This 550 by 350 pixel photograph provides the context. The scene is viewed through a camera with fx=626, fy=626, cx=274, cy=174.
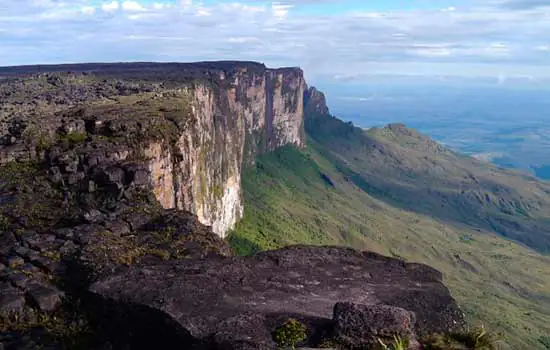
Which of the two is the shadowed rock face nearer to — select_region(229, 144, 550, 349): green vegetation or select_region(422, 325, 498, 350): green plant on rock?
select_region(422, 325, 498, 350): green plant on rock

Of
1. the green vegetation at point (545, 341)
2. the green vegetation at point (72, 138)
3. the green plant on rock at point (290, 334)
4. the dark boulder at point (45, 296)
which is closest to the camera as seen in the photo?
the green plant on rock at point (290, 334)

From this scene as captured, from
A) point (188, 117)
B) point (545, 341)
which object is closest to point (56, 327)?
point (188, 117)

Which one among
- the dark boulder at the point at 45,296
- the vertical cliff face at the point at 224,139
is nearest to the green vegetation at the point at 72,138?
the vertical cliff face at the point at 224,139

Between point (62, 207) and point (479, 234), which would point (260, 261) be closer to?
point (62, 207)

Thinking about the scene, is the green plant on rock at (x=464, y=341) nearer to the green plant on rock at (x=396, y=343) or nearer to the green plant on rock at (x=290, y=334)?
the green plant on rock at (x=396, y=343)

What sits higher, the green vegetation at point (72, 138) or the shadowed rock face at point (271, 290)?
the green vegetation at point (72, 138)

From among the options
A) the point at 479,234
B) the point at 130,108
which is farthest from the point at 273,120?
the point at 130,108
